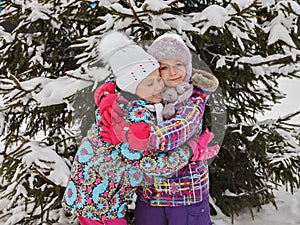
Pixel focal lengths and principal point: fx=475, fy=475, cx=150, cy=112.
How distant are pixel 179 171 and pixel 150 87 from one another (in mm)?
486

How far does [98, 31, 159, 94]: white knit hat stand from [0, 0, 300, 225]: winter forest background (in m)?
0.44

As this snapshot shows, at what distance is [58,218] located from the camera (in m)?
3.92

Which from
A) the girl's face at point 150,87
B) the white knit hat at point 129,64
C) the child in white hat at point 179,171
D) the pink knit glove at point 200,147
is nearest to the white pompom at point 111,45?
the white knit hat at point 129,64

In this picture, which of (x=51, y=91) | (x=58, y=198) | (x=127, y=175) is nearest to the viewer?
(x=127, y=175)

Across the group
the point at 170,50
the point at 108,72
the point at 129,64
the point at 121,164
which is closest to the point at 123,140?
the point at 121,164

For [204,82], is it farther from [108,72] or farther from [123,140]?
[108,72]

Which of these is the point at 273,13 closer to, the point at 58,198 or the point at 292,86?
the point at 58,198

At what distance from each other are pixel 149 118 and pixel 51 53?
198cm

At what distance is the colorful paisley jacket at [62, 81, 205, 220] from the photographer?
2.24 meters

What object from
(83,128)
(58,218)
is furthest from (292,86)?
(83,128)

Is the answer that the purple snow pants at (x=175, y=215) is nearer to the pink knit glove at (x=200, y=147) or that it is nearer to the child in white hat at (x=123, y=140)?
the child in white hat at (x=123, y=140)

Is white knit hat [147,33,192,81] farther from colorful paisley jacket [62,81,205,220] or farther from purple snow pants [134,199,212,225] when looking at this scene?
purple snow pants [134,199,212,225]

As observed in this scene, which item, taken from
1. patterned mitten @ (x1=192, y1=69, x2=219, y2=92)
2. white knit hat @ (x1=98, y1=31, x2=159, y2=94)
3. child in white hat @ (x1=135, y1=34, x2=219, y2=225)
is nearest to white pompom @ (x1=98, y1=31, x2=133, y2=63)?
white knit hat @ (x1=98, y1=31, x2=159, y2=94)

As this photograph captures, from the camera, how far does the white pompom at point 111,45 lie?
2.42m
